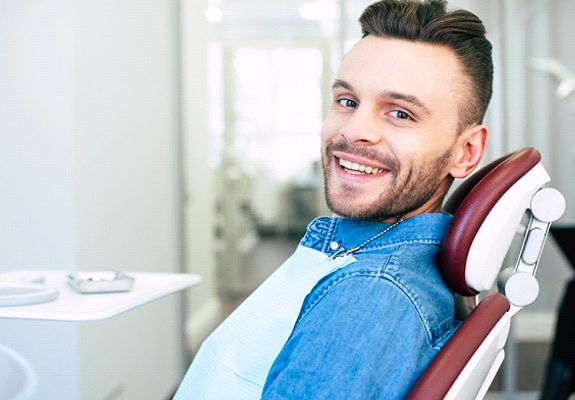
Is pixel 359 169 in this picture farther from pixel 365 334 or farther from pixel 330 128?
pixel 365 334

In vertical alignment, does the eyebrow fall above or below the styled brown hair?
below

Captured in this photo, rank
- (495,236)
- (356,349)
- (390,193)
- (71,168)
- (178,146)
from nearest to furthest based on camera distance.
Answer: (356,349)
(495,236)
(390,193)
(71,168)
(178,146)

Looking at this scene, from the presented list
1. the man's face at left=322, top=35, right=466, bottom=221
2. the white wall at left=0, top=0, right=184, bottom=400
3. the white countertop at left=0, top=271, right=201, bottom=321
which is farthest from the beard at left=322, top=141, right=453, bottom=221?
the white wall at left=0, top=0, right=184, bottom=400

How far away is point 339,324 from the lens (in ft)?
2.72

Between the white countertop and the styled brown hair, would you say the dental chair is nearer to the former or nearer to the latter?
the styled brown hair

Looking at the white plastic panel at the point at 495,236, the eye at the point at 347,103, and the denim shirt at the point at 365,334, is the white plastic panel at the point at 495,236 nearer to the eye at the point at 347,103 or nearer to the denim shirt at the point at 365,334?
the denim shirt at the point at 365,334

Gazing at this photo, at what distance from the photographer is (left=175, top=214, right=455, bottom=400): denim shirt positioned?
813mm

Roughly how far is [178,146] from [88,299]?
8.40 ft

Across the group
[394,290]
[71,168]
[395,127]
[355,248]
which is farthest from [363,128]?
[71,168]

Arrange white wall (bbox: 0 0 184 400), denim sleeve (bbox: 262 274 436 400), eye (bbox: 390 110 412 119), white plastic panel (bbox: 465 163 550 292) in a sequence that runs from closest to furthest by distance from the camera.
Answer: denim sleeve (bbox: 262 274 436 400) → white plastic panel (bbox: 465 163 550 292) → eye (bbox: 390 110 412 119) → white wall (bbox: 0 0 184 400)

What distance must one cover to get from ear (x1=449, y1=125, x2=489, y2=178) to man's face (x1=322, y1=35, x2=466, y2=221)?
0.04 metres

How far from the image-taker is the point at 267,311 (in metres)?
0.99

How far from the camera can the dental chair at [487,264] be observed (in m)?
0.85

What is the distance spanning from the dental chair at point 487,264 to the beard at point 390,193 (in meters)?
0.10
